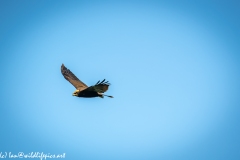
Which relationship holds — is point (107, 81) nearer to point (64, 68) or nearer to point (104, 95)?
point (104, 95)

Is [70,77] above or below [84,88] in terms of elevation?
above

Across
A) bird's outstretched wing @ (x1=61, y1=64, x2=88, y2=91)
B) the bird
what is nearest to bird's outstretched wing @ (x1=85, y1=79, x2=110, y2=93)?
the bird

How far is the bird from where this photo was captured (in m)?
13.6

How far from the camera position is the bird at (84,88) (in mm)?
13633

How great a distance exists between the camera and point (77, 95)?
15555 mm

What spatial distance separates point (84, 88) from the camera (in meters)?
15.7

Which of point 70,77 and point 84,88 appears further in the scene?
point 70,77

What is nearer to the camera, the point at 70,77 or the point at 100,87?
the point at 100,87

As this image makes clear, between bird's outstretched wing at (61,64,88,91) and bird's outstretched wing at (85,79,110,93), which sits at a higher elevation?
bird's outstretched wing at (61,64,88,91)

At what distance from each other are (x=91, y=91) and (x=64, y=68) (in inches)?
156

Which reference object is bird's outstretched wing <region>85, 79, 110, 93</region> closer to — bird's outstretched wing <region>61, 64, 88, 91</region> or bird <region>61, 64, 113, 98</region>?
bird <region>61, 64, 113, 98</region>

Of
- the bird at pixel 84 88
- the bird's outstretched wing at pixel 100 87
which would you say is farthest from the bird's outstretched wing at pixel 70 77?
the bird's outstretched wing at pixel 100 87

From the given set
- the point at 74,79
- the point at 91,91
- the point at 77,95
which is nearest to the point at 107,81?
the point at 91,91

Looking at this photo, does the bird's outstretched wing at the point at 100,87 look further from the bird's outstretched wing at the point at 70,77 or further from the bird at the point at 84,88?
the bird's outstretched wing at the point at 70,77
